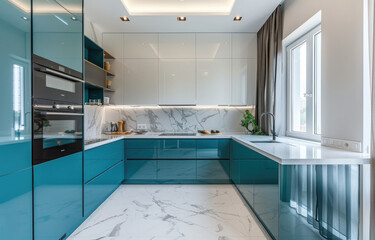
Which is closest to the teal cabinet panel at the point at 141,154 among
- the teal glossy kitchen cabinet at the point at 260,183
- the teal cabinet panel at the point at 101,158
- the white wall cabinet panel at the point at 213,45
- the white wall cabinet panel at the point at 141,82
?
the teal cabinet panel at the point at 101,158

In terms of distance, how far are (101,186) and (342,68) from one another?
277cm

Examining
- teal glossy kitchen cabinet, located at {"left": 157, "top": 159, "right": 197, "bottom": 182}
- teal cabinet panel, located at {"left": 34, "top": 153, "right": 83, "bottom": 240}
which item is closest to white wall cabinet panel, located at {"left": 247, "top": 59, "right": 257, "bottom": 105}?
teal glossy kitchen cabinet, located at {"left": 157, "top": 159, "right": 197, "bottom": 182}

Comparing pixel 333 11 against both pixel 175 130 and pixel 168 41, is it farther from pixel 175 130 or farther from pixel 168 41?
pixel 175 130

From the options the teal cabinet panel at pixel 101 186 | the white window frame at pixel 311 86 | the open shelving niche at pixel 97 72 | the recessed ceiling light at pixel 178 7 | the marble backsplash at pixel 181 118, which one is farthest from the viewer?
the marble backsplash at pixel 181 118

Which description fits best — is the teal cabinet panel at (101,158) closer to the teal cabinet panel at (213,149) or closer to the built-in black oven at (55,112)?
the built-in black oven at (55,112)

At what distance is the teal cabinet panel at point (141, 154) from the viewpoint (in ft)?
9.77

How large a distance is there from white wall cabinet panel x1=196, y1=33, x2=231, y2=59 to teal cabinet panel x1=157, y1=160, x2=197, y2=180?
1.82m

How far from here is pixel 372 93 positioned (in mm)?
1277

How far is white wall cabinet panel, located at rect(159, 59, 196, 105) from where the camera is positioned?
10.7 ft

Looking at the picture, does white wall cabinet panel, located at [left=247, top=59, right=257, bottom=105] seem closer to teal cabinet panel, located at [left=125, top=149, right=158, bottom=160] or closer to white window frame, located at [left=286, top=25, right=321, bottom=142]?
white window frame, located at [left=286, top=25, right=321, bottom=142]

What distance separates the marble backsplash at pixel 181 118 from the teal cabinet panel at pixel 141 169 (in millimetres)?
751

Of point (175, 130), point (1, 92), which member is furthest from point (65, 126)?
point (175, 130)

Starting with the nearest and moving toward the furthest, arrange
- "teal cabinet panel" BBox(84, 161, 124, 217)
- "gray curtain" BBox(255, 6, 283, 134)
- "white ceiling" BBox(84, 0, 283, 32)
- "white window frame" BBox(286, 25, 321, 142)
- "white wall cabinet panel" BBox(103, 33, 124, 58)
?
"teal cabinet panel" BBox(84, 161, 124, 217), "white window frame" BBox(286, 25, 321, 142), "white ceiling" BBox(84, 0, 283, 32), "gray curtain" BBox(255, 6, 283, 134), "white wall cabinet panel" BBox(103, 33, 124, 58)

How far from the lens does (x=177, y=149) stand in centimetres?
298
